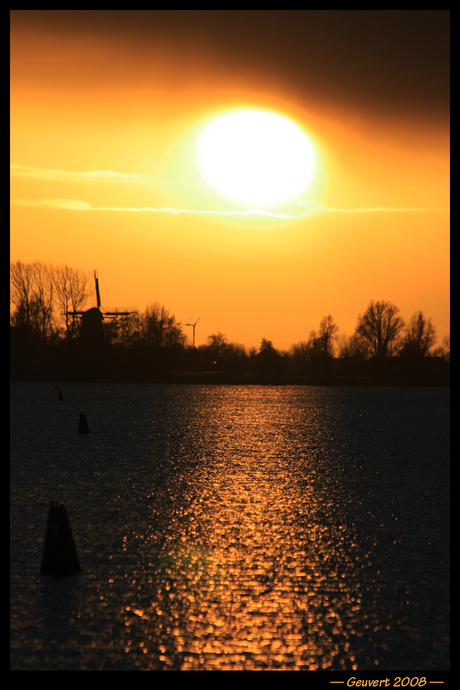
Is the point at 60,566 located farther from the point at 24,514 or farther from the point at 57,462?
the point at 57,462

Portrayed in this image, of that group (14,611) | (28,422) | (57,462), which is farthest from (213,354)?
(14,611)

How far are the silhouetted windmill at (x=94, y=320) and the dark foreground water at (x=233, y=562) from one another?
67.7 m

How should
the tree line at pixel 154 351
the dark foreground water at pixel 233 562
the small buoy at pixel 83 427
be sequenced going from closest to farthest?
the dark foreground water at pixel 233 562 < the small buoy at pixel 83 427 < the tree line at pixel 154 351

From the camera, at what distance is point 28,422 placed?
67.9ft

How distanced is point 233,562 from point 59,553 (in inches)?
62.4

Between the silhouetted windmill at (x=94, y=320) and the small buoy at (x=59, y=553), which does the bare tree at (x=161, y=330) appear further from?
the small buoy at (x=59, y=553)

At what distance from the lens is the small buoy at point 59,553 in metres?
5.76

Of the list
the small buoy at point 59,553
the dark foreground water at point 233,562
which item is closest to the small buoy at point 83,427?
the dark foreground water at point 233,562

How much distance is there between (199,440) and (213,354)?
336 ft

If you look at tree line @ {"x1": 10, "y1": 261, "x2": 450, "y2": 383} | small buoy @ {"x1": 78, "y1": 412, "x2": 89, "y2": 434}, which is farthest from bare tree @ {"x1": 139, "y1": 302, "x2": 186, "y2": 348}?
small buoy @ {"x1": 78, "y1": 412, "x2": 89, "y2": 434}

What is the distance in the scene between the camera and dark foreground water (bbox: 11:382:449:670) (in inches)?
168

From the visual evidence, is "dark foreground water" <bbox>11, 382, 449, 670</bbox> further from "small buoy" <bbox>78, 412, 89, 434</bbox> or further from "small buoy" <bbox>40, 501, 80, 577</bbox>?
"small buoy" <bbox>78, 412, 89, 434</bbox>

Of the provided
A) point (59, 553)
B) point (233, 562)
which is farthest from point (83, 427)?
point (233, 562)

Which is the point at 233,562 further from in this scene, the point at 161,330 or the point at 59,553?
the point at 161,330
